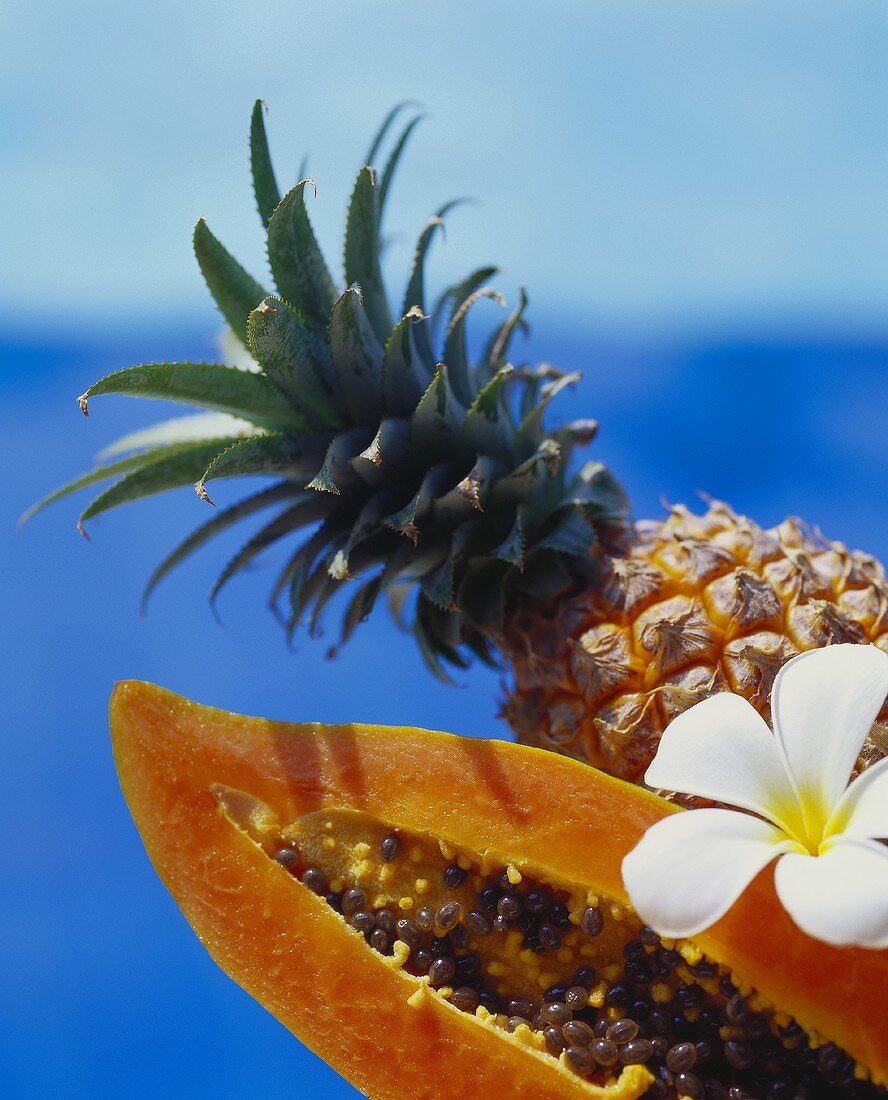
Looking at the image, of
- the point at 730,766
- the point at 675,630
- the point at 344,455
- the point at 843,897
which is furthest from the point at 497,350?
the point at 843,897

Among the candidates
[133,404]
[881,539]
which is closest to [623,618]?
[881,539]

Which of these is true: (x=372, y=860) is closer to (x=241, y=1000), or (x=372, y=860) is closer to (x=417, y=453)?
(x=417, y=453)

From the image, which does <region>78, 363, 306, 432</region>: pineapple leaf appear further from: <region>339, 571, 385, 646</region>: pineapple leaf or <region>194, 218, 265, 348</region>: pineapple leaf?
<region>339, 571, 385, 646</region>: pineapple leaf

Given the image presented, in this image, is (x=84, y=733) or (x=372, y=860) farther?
(x=84, y=733)

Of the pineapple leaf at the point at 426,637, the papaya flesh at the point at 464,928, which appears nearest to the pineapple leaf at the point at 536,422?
the pineapple leaf at the point at 426,637

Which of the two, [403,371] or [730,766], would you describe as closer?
[730,766]

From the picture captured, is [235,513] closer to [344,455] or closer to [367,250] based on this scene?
[344,455]
